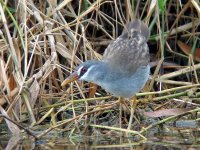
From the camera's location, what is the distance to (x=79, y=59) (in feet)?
20.4

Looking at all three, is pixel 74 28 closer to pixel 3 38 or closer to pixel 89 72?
pixel 3 38

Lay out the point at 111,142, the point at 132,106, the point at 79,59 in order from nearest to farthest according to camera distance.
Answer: the point at 111,142
the point at 132,106
the point at 79,59

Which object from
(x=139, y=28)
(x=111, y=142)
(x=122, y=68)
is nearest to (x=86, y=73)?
(x=122, y=68)

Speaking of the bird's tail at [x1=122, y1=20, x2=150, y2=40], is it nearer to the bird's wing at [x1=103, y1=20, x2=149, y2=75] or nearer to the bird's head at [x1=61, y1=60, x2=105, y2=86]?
the bird's wing at [x1=103, y1=20, x2=149, y2=75]

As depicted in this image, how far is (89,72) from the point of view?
5367mm

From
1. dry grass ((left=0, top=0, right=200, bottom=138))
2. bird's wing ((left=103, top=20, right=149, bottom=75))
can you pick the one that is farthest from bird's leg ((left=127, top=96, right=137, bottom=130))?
bird's wing ((left=103, top=20, right=149, bottom=75))

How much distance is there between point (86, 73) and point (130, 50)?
0.60 metres

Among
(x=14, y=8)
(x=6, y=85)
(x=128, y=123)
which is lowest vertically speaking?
(x=128, y=123)

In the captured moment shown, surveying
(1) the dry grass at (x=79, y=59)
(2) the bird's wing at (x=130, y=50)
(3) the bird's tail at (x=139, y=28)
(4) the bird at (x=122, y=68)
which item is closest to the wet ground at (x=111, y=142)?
(1) the dry grass at (x=79, y=59)

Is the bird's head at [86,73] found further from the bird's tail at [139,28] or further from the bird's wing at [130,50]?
the bird's tail at [139,28]

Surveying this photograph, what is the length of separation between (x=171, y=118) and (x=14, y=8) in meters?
2.01

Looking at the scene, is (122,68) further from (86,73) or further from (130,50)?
(86,73)

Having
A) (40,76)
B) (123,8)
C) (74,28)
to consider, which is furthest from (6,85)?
(123,8)

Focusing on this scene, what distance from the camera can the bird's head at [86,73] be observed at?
5.36 metres
